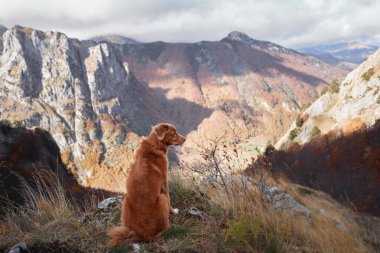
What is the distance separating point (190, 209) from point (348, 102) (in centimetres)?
5839

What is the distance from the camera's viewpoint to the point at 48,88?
18825 centimetres

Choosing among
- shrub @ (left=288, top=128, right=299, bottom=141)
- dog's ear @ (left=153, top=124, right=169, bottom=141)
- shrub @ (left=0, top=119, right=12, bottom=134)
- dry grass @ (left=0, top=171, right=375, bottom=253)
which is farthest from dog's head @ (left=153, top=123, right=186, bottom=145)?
shrub @ (left=288, top=128, right=299, bottom=141)

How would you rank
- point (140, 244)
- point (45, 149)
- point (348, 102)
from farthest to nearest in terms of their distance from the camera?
point (348, 102) < point (45, 149) < point (140, 244)

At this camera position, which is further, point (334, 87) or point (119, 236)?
point (334, 87)

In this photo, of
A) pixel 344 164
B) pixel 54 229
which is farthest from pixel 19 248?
pixel 344 164

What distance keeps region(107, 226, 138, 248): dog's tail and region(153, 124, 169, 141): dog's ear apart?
145 cm

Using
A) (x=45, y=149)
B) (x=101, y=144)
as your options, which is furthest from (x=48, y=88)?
(x=45, y=149)

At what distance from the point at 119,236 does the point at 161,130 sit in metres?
1.74

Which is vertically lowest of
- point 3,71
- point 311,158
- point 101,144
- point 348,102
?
point 101,144

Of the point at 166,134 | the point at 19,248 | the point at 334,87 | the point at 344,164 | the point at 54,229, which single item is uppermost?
the point at 334,87

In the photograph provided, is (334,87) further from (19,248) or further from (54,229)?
(19,248)

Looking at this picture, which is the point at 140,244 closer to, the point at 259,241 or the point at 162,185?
the point at 162,185

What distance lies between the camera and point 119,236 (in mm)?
4949

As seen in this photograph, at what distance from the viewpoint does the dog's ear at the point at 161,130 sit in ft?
18.5
